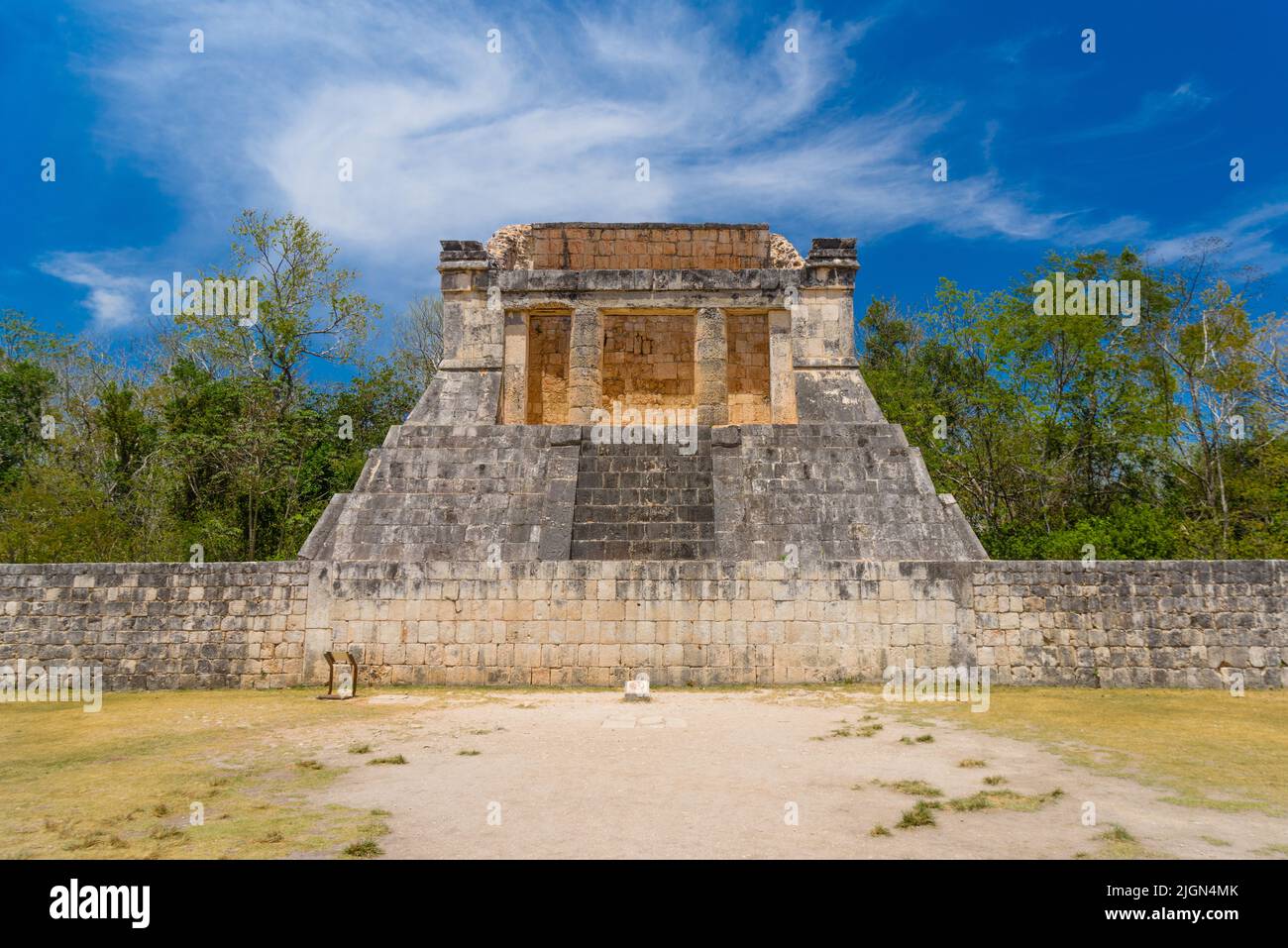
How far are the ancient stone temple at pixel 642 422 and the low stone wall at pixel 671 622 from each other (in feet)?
2.36

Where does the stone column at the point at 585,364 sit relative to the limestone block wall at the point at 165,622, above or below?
above

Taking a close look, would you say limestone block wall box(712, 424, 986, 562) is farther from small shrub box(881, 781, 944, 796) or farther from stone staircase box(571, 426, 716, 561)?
small shrub box(881, 781, 944, 796)

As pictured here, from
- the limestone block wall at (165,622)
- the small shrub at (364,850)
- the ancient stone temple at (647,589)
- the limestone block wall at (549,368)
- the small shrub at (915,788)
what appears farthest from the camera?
the limestone block wall at (549,368)

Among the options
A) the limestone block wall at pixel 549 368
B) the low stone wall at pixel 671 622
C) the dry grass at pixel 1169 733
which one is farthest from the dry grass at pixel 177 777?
the limestone block wall at pixel 549 368

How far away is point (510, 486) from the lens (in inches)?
478

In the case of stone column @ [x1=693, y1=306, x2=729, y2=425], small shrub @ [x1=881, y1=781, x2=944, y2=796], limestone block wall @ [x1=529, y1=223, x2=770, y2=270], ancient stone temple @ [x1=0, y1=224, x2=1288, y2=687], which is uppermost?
limestone block wall @ [x1=529, y1=223, x2=770, y2=270]

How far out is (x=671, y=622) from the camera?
10.1 metres

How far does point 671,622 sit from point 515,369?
7.62 meters

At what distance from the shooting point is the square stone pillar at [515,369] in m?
16.0

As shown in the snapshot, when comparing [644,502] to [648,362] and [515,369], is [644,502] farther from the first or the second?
[648,362]

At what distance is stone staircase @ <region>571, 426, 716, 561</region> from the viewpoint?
11242 mm

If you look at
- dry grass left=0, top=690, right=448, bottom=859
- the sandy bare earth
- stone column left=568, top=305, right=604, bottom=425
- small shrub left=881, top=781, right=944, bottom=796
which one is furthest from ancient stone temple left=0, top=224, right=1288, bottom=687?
small shrub left=881, top=781, right=944, bottom=796

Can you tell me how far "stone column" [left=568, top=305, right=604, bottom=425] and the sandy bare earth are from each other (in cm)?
794

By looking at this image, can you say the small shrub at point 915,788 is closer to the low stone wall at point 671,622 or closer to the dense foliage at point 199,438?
the low stone wall at point 671,622
